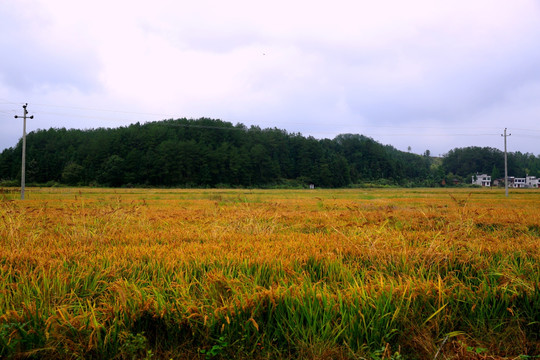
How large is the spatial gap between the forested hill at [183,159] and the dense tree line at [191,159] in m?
0.25

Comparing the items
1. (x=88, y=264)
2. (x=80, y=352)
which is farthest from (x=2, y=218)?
(x=80, y=352)

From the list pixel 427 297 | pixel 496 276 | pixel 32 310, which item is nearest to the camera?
pixel 32 310

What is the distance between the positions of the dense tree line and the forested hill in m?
0.25

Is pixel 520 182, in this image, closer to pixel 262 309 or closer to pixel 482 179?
pixel 482 179

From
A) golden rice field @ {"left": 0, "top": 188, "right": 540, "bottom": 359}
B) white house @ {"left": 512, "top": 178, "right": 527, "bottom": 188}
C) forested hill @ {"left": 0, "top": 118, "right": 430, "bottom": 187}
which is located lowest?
golden rice field @ {"left": 0, "top": 188, "right": 540, "bottom": 359}

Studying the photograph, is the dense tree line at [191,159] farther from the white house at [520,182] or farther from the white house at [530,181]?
the white house at [530,181]

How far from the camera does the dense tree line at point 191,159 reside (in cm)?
9481

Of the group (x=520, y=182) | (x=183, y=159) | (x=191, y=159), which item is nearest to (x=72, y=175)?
(x=183, y=159)

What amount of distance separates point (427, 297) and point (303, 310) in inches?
47.3

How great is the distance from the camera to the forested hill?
94688mm

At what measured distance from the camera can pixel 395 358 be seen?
87.4 inches

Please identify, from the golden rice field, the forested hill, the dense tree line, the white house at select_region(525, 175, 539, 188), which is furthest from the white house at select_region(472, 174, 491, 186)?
the golden rice field

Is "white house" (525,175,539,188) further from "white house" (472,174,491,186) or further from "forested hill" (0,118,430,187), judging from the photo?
"forested hill" (0,118,430,187)

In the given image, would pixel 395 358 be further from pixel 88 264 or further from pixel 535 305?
pixel 88 264
